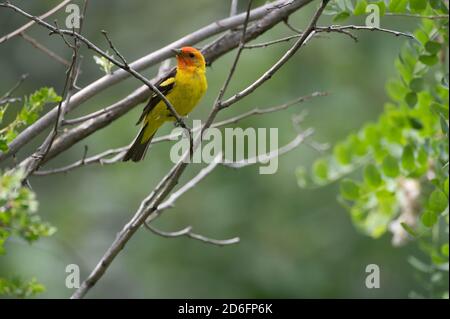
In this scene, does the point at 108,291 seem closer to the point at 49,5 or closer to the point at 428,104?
the point at 49,5

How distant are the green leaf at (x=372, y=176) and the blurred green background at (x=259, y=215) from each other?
4.19 m

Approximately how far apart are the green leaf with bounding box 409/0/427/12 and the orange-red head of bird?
1.29m

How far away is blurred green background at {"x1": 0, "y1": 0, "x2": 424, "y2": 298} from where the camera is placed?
8.80 m

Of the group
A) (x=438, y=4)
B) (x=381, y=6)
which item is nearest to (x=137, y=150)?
(x=381, y=6)

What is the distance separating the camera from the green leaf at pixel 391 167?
4.27 meters

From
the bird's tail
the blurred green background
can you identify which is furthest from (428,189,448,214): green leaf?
the blurred green background

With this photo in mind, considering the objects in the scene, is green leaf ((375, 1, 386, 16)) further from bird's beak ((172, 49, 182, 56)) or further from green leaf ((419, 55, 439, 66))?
bird's beak ((172, 49, 182, 56))

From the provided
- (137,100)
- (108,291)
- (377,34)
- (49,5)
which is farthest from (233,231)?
(137,100)

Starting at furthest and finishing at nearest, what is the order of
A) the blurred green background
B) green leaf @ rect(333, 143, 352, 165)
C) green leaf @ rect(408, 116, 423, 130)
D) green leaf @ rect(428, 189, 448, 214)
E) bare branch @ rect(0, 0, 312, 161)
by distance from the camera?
the blurred green background < green leaf @ rect(333, 143, 352, 165) < green leaf @ rect(408, 116, 423, 130) < bare branch @ rect(0, 0, 312, 161) < green leaf @ rect(428, 189, 448, 214)

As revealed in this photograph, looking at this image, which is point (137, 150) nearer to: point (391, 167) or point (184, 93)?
point (184, 93)

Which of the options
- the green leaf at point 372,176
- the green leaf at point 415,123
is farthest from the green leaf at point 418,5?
the green leaf at point 372,176

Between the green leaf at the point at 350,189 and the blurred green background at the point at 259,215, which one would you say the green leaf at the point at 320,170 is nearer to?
the green leaf at the point at 350,189

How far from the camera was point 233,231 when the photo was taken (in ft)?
29.3

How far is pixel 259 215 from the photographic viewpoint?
9000mm
